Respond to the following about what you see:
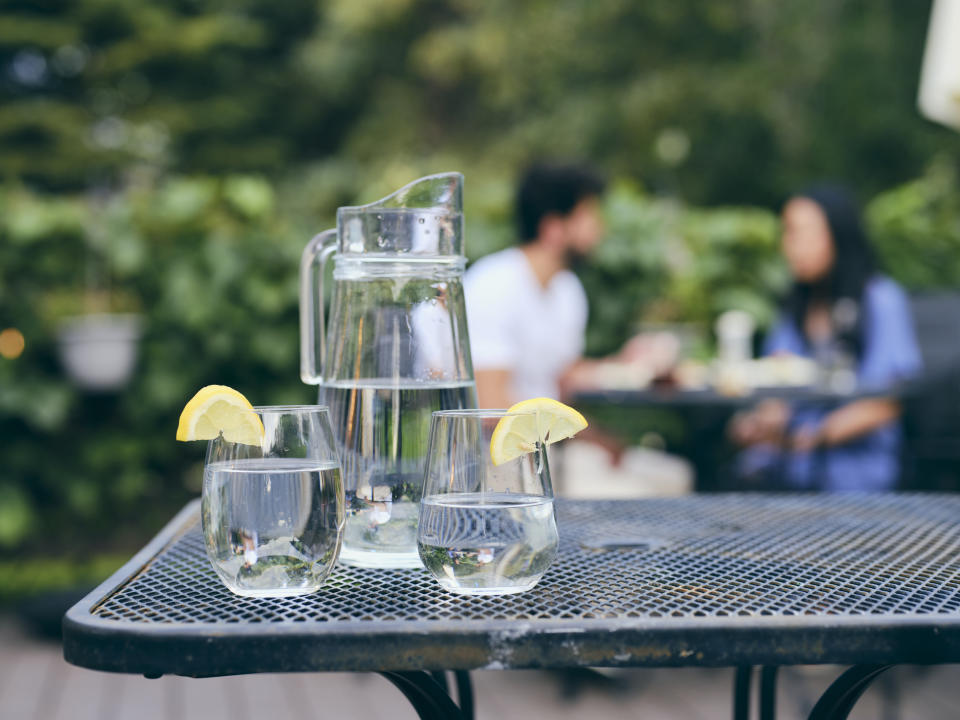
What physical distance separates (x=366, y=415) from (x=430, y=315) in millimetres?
124

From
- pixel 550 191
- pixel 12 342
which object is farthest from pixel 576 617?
pixel 12 342

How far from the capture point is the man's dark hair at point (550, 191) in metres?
3.51

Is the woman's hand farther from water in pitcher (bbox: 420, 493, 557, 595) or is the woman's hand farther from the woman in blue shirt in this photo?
water in pitcher (bbox: 420, 493, 557, 595)

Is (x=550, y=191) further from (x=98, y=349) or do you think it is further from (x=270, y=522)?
(x=270, y=522)

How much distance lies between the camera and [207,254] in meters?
4.15

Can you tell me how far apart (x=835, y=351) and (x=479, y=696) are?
1.76 meters

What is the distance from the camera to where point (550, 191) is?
3520mm

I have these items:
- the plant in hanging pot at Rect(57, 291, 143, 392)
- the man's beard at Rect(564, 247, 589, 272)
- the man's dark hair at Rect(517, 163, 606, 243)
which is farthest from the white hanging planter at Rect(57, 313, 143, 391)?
the man's beard at Rect(564, 247, 589, 272)

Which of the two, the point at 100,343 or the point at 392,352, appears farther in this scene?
the point at 100,343

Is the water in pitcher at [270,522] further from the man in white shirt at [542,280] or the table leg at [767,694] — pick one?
the man in white shirt at [542,280]

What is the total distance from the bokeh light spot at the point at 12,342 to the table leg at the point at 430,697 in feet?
11.7

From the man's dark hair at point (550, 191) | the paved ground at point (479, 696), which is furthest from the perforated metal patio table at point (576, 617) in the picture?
the man's dark hair at point (550, 191)

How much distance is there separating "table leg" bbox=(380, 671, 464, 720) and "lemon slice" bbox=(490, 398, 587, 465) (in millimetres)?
199

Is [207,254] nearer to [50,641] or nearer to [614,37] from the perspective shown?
[50,641]
